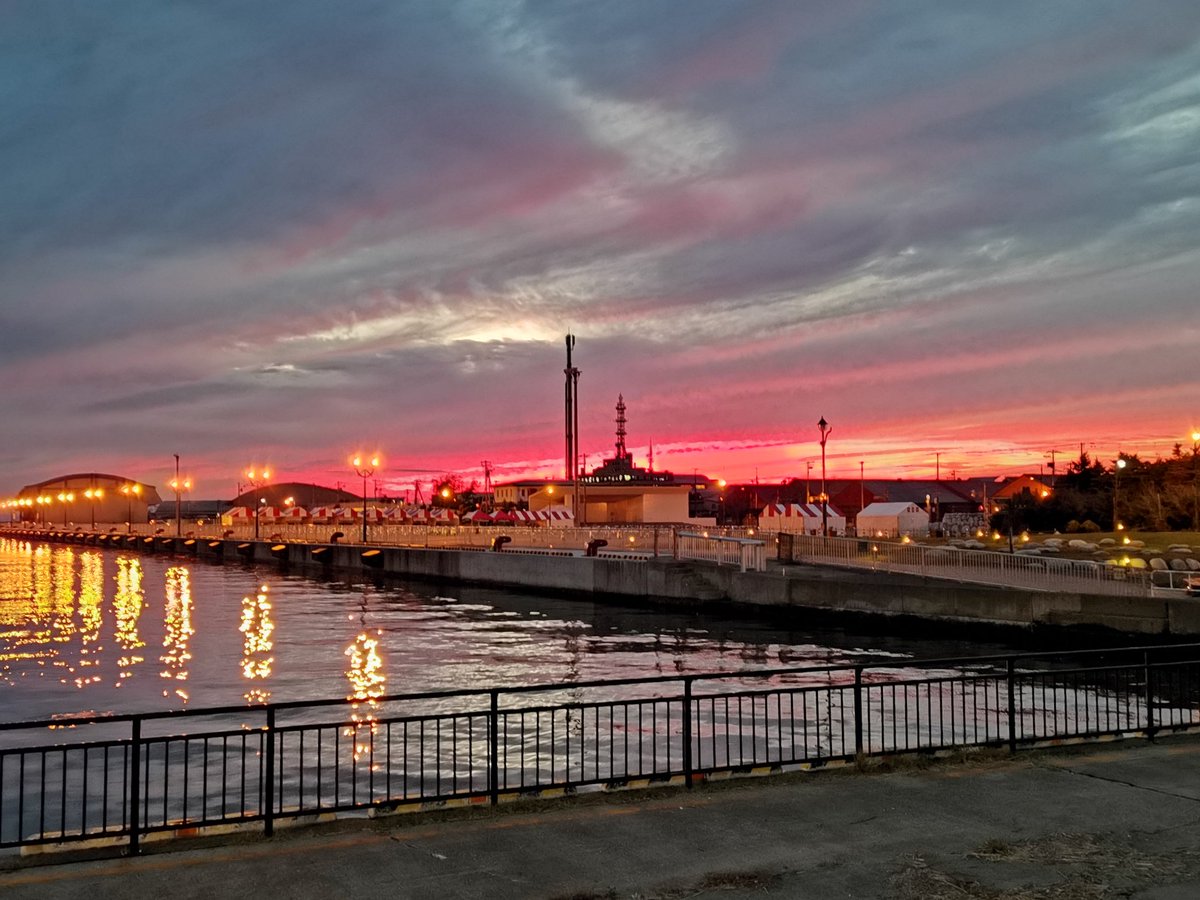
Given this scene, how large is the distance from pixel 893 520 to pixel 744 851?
74.2m

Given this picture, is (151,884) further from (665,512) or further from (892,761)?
(665,512)

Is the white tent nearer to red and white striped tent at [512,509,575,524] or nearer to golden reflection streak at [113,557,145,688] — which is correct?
red and white striped tent at [512,509,575,524]

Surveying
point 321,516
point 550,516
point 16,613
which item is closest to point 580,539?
point 550,516

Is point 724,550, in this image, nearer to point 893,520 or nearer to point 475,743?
point 475,743

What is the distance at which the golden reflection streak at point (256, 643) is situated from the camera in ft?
83.0

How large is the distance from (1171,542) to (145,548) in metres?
107

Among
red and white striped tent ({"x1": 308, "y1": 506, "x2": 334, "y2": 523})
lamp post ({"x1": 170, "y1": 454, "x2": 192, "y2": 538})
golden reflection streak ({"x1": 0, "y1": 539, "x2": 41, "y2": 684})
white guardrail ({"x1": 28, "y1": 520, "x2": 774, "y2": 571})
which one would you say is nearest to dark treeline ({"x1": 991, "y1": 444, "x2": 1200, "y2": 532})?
white guardrail ({"x1": 28, "y1": 520, "x2": 774, "y2": 571})

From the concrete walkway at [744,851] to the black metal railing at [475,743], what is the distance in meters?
0.67

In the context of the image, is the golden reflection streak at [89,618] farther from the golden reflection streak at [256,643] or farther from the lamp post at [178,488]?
the lamp post at [178,488]

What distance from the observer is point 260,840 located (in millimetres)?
8531

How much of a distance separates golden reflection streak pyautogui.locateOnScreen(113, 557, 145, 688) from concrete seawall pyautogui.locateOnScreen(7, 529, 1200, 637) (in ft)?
53.7

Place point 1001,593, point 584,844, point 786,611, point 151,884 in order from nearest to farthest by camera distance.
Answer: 1. point 151,884
2. point 584,844
3. point 1001,593
4. point 786,611

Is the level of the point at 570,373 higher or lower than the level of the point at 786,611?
higher

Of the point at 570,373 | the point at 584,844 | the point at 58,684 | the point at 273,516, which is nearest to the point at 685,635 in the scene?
the point at 58,684
